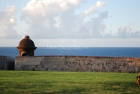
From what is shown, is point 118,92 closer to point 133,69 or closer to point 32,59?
point 133,69

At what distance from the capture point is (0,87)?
11.2 m

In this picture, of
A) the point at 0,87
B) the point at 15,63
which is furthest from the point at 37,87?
the point at 15,63

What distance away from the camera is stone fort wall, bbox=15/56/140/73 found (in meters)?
20.0

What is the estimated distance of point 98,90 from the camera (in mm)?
10719

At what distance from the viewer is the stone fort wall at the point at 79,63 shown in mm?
20047

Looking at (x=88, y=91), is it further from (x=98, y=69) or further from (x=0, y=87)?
(x=98, y=69)

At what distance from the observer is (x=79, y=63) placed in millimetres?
21094

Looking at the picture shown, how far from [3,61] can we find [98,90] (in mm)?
13769

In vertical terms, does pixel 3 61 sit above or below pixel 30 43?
below

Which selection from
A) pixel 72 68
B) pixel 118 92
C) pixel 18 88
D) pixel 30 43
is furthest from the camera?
pixel 30 43

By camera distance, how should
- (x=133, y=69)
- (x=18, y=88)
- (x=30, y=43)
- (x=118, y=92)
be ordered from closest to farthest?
(x=118, y=92)
(x=18, y=88)
(x=133, y=69)
(x=30, y=43)

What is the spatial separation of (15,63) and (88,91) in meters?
13.3

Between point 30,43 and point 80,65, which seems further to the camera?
point 30,43

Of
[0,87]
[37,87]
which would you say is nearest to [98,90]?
[37,87]
